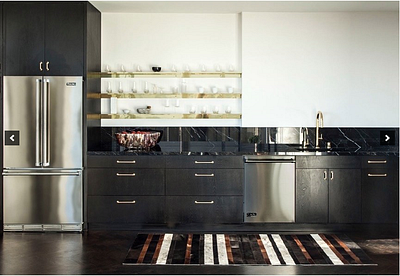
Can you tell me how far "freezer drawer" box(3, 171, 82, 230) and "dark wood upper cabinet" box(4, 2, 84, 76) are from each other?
106 centimetres

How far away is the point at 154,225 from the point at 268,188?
123 cm

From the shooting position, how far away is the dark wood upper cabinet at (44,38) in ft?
18.8

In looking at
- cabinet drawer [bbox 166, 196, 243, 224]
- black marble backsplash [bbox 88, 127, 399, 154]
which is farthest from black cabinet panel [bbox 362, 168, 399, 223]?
cabinet drawer [bbox 166, 196, 243, 224]

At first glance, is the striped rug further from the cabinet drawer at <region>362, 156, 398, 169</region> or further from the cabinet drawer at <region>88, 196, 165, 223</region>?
the cabinet drawer at <region>362, 156, 398, 169</region>

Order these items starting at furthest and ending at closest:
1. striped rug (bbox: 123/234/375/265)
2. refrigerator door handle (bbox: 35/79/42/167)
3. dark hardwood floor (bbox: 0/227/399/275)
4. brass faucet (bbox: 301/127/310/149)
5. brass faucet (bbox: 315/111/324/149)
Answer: brass faucet (bbox: 301/127/310/149), brass faucet (bbox: 315/111/324/149), refrigerator door handle (bbox: 35/79/42/167), striped rug (bbox: 123/234/375/265), dark hardwood floor (bbox: 0/227/399/275)

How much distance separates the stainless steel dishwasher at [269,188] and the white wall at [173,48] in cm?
97

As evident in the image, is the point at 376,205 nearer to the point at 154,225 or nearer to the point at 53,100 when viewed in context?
the point at 154,225

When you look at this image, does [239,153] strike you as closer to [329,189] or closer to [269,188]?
[269,188]

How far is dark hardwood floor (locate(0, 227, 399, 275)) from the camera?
173 inches

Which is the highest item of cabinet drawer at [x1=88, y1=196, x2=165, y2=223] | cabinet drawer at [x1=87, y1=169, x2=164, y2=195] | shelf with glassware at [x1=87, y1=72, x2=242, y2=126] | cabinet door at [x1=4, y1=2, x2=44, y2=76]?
cabinet door at [x1=4, y1=2, x2=44, y2=76]

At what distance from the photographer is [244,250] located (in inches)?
196

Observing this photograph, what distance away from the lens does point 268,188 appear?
571cm

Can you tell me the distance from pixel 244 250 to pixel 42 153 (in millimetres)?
2276

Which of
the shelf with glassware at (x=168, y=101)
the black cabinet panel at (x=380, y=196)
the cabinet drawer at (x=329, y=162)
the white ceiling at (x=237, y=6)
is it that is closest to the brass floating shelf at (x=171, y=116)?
the shelf with glassware at (x=168, y=101)
